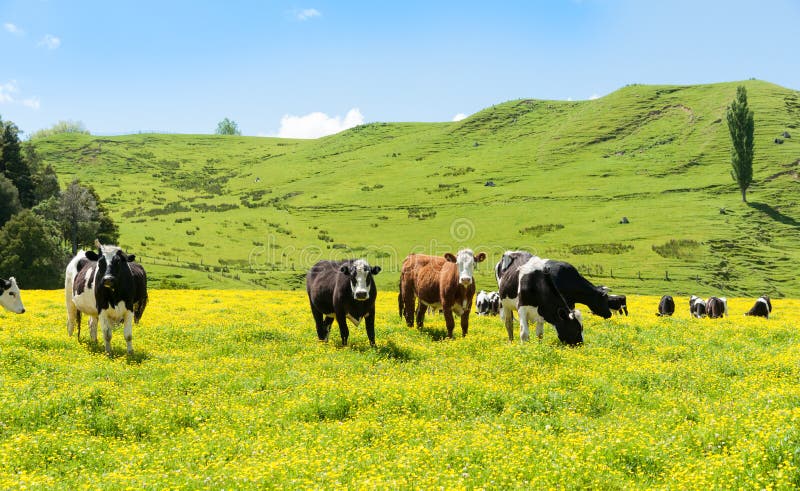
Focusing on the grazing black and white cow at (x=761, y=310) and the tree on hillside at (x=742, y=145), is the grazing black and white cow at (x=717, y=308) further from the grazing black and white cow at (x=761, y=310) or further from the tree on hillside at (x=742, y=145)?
the tree on hillside at (x=742, y=145)

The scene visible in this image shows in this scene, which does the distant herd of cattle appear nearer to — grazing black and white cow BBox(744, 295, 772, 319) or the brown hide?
the brown hide

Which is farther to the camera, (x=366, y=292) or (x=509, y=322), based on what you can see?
(x=509, y=322)

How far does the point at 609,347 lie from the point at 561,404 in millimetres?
6278

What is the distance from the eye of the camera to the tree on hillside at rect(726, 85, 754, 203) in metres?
104

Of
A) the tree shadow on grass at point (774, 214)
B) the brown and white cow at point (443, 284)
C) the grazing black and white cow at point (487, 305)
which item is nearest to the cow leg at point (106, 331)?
the brown and white cow at point (443, 284)

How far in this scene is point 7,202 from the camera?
208 ft

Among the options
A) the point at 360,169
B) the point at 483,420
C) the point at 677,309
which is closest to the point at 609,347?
the point at 483,420

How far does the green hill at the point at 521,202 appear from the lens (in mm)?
76062

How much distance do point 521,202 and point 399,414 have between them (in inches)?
4406

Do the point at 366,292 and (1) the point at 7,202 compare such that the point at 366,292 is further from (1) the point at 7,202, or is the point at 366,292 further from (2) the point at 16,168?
(2) the point at 16,168

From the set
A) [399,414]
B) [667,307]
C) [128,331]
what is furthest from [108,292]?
[667,307]

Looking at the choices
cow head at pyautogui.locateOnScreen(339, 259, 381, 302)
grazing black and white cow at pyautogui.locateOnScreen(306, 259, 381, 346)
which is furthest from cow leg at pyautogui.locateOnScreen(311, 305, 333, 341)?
cow head at pyautogui.locateOnScreen(339, 259, 381, 302)

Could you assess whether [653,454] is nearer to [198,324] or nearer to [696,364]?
[696,364]

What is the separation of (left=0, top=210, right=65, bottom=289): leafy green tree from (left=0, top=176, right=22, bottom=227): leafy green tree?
838cm
